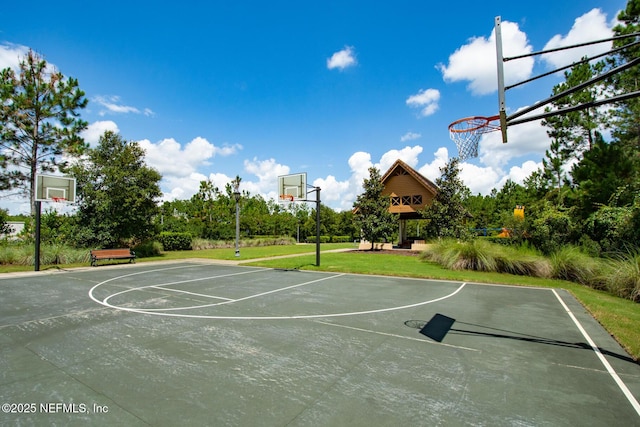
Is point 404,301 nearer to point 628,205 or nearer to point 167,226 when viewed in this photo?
point 628,205

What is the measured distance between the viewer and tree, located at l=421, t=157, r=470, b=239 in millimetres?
23703

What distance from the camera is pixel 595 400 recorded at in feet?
11.8

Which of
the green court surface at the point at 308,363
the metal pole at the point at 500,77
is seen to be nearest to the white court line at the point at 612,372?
the green court surface at the point at 308,363

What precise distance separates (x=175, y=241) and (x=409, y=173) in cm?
2223

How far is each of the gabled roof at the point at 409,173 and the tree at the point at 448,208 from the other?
1.53 meters

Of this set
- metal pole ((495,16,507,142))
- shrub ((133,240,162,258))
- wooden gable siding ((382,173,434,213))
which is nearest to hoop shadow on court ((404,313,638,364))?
metal pole ((495,16,507,142))

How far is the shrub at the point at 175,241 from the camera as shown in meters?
28.3

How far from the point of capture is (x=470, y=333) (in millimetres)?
5961

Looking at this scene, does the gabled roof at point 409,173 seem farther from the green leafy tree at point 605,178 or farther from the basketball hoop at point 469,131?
the basketball hoop at point 469,131

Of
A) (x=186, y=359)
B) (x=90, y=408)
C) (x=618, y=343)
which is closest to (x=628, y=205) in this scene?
(x=618, y=343)

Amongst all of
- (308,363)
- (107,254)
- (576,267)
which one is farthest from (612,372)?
(107,254)

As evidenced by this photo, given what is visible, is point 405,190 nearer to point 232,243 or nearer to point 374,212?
point 374,212

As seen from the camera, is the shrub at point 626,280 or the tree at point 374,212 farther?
the tree at point 374,212

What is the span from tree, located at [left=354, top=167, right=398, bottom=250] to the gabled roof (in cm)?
159
